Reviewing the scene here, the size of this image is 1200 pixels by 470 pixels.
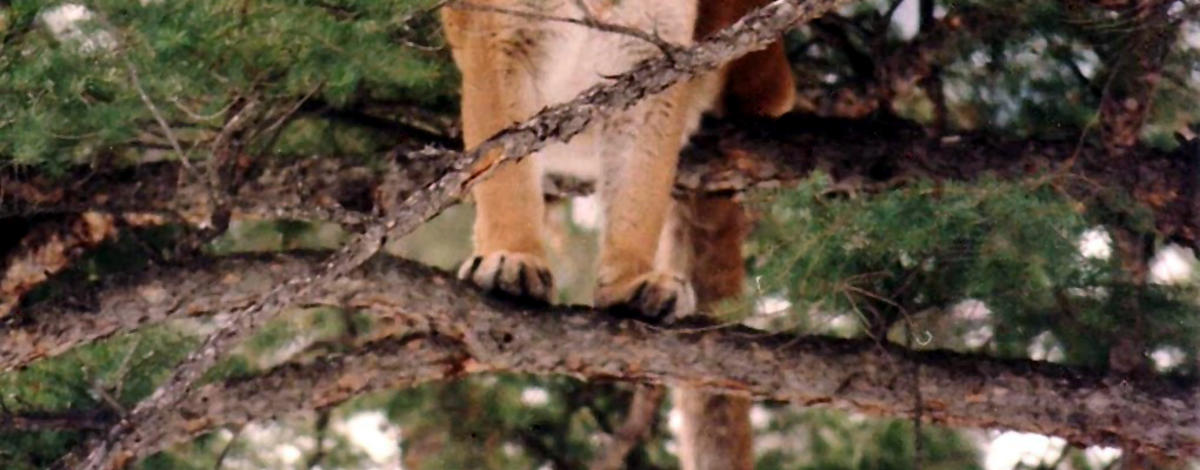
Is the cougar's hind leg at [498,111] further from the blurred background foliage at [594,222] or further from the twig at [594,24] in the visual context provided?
the twig at [594,24]

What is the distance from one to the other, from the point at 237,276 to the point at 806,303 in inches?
44.2

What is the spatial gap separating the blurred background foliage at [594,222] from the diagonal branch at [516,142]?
0.92 ft

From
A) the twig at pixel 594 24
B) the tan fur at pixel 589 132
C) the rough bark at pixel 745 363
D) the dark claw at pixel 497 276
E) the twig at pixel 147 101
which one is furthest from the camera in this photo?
the tan fur at pixel 589 132

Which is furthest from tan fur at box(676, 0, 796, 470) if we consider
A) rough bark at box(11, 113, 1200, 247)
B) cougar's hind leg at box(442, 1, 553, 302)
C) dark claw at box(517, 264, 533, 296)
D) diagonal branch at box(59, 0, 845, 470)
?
diagonal branch at box(59, 0, 845, 470)

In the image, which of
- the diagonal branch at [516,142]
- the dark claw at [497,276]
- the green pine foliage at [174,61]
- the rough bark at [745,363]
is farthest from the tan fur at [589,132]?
the diagonal branch at [516,142]

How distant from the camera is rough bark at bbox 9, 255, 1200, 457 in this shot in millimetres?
3590

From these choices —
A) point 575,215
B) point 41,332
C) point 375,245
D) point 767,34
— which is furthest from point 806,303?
point 575,215

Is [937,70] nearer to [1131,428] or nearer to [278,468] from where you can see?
[1131,428]

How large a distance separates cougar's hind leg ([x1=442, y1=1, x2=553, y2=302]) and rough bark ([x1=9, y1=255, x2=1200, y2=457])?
203 millimetres

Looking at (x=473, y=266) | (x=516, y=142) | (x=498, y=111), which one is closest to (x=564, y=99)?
(x=498, y=111)

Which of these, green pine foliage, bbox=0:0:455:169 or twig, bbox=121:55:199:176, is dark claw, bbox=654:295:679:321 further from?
twig, bbox=121:55:199:176

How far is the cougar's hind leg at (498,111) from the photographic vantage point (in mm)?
3877

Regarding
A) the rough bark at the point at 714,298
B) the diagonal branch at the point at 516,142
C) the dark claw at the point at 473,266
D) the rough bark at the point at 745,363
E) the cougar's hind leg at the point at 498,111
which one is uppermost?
the diagonal branch at the point at 516,142

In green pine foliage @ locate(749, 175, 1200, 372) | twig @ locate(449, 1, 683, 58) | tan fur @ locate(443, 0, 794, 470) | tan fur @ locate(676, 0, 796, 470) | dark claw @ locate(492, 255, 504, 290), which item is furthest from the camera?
tan fur @ locate(676, 0, 796, 470)
